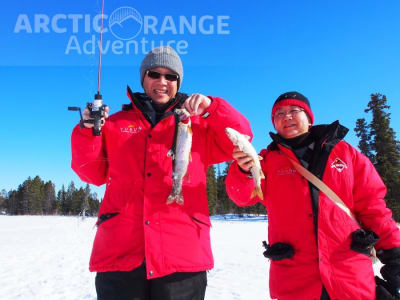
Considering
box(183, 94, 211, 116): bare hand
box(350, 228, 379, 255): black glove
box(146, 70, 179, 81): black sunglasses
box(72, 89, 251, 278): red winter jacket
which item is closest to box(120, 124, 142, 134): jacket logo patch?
box(72, 89, 251, 278): red winter jacket

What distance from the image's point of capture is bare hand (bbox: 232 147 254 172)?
11.1 feet

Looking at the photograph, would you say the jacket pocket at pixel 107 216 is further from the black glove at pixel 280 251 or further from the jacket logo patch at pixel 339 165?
the jacket logo patch at pixel 339 165

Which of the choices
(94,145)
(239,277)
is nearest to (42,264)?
(239,277)

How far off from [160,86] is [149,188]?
1308mm

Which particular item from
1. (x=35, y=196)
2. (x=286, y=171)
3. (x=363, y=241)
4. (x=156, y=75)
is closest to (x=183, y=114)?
(x=156, y=75)

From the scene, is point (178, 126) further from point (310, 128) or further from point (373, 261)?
point (373, 261)

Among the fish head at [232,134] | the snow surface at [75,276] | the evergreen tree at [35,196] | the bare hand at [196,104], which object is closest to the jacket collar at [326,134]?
the fish head at [232,134]

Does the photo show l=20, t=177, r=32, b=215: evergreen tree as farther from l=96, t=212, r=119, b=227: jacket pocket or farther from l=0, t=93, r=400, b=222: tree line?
l=96, t=212, r=119, b=227: jacket pocket

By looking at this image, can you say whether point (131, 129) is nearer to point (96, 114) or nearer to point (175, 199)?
point (96, 114)

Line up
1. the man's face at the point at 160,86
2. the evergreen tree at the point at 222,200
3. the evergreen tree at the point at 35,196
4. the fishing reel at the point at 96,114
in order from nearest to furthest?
the fishing reel at the point at 96,114 → the man's face at the point at 160,86 → the evergreen tree at the point at 222,200 → the evergreen tree at the point at 35,196

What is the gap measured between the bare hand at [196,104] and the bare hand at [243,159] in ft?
1.93

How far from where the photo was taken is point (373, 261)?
349 centimetres

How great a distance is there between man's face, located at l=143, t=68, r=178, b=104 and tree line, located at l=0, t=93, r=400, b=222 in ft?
8.34

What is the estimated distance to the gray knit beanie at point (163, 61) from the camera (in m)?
3.64
